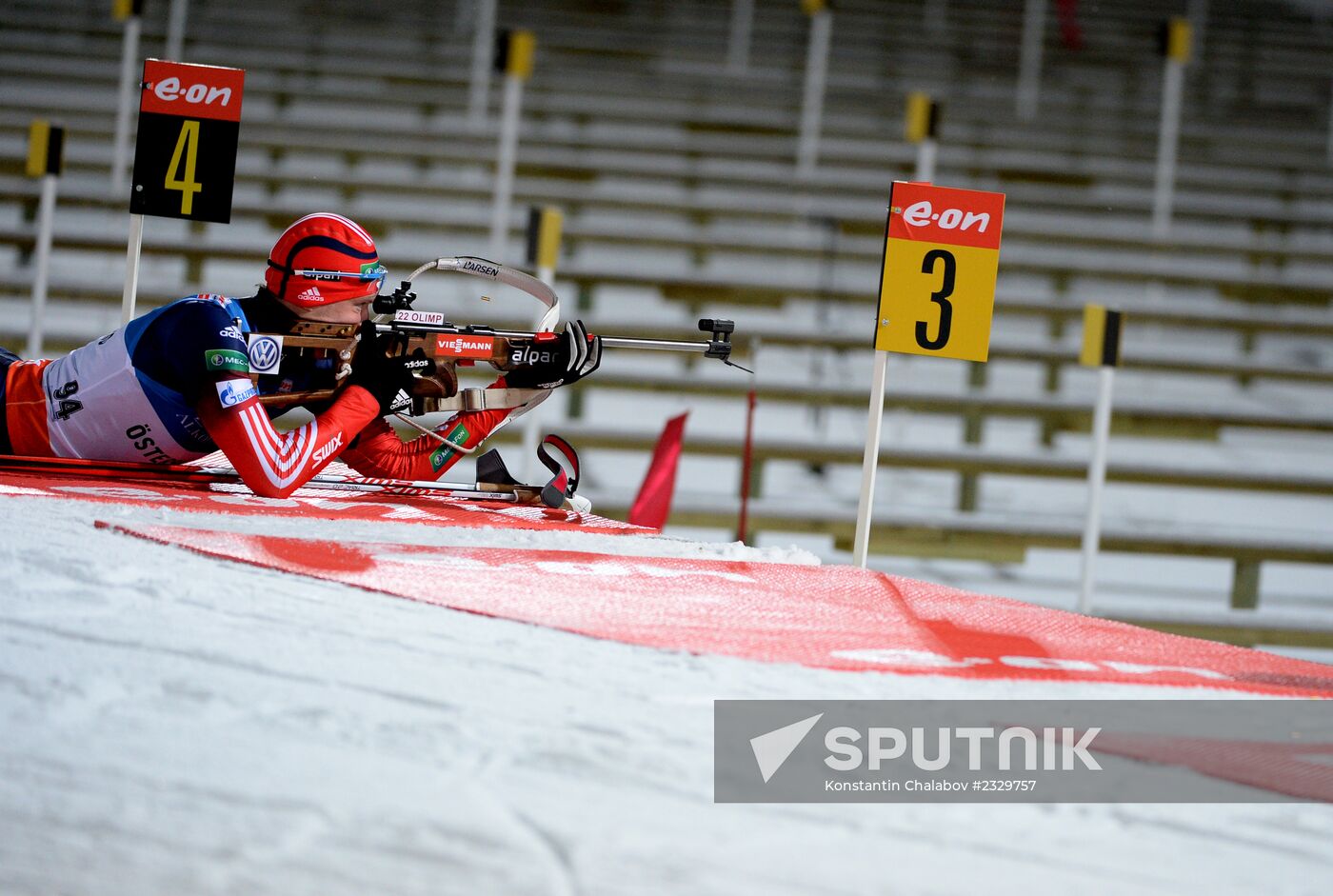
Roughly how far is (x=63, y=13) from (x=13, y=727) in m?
7.62

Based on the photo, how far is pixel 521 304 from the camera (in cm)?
594

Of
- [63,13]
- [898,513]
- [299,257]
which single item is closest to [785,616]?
[299,257]

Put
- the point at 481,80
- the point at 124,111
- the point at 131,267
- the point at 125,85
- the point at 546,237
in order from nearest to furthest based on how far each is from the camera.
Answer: the point at 131,267
the point at 546,237
the point at 125,85
the point at 124,111
the point at 481,80

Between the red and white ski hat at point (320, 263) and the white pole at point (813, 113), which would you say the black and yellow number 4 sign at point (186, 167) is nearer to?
the red and white ski hat at point (320, 263)

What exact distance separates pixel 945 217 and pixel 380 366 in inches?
46.4

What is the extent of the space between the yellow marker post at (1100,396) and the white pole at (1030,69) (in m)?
3.42

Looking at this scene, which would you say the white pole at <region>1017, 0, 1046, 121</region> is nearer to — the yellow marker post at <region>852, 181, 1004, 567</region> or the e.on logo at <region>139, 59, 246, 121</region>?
the yellow marker post at <region>852, 181, 1004, 567</region>

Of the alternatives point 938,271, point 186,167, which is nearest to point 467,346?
point 186,167

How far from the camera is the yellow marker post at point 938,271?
2510mm

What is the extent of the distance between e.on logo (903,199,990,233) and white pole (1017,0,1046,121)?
16.3ft

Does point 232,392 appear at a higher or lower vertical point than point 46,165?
lower

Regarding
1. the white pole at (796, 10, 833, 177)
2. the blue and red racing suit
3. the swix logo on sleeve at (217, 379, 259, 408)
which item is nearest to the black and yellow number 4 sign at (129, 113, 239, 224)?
the blue and red racing suit

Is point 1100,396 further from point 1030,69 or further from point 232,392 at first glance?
point 1030,69

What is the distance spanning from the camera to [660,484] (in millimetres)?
3879
